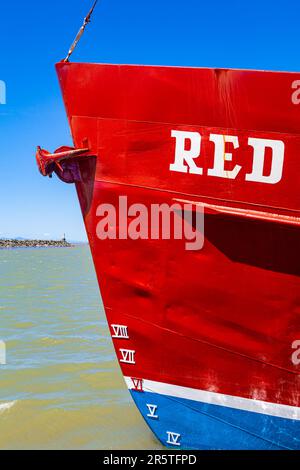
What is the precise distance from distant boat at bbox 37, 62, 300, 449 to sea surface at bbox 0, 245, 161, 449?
1.39 m

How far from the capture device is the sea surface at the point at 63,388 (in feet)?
15.4

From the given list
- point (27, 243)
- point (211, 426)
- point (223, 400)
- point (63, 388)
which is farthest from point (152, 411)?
point (27, 243)

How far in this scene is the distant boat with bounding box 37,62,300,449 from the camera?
2.97m

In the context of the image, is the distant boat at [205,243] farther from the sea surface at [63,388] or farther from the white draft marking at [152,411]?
the sea surface at [63,388]

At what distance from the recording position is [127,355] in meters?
3.58

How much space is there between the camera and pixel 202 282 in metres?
3.25

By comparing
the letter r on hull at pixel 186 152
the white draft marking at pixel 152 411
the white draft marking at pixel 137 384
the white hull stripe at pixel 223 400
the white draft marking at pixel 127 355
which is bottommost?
the white draft marking at pixel 152 411

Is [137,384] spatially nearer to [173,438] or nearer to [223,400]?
[173,438]

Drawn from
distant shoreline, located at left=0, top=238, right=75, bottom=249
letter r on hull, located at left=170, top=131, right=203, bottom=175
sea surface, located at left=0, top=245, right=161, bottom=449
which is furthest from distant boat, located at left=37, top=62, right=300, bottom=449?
distant shoreline, located at left=0, top=238, right=75, bottom=249

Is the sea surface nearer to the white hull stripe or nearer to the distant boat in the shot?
the white hull stripe

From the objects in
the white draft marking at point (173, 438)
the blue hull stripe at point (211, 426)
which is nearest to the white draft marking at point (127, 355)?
the blue hull stripe at point (211, 426)

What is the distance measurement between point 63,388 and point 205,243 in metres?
3.99
